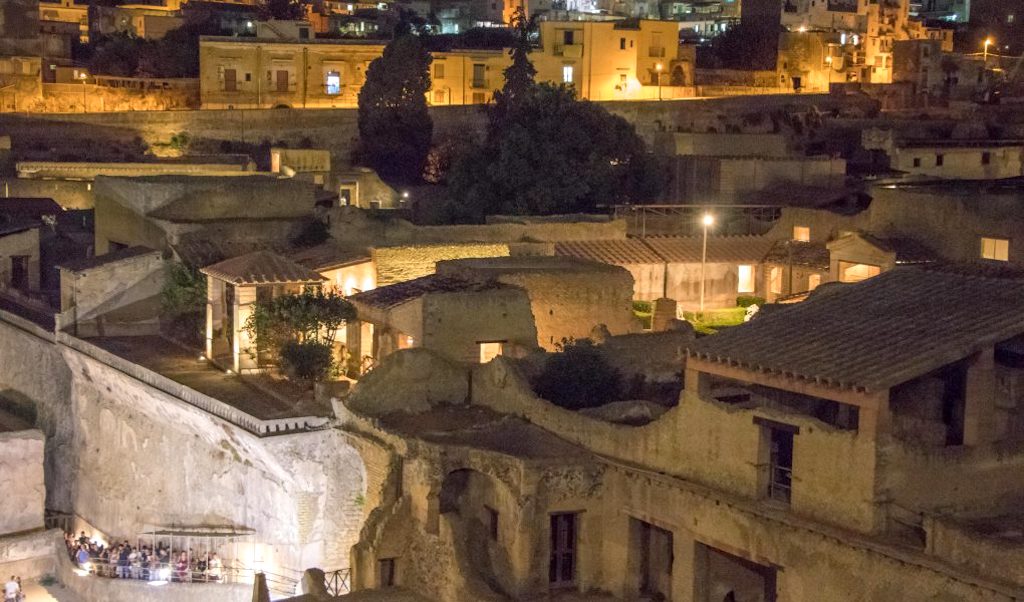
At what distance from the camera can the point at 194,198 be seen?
3039cm

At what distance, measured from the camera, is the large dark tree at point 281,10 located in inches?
2554

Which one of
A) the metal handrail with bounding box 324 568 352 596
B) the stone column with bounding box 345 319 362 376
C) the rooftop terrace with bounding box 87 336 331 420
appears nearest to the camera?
the metal handrail with bounding box 324 568 352 596

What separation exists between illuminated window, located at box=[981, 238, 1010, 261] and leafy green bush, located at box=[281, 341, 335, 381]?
12154mm

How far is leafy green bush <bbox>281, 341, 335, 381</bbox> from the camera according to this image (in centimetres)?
2497

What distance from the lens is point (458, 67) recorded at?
185 ft

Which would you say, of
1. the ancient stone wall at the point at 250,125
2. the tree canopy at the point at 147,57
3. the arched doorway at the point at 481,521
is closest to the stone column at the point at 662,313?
the arched doorway at the point at 481,521

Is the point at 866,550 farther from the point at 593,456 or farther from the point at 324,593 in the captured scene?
the point at 324,593

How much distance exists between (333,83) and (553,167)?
68.8ft

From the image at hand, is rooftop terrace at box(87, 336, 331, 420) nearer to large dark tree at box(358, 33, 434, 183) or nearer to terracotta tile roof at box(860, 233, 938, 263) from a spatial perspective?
terracotta tile roof at box(860, 233, 938, 263)

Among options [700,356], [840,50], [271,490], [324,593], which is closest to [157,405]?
[271,490]

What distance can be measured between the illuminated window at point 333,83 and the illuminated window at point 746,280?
26.3 m

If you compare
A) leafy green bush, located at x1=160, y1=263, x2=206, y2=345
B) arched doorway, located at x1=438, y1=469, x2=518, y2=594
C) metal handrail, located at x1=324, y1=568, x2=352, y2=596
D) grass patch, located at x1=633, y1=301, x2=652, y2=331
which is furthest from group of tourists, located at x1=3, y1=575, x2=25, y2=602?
grass patch, located at x1=633, y1=301, x2=652, y2=331

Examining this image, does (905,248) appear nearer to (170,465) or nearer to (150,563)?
(170,465)

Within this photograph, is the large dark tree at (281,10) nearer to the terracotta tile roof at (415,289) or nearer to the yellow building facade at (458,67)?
the yellow building facade at (458,67)
